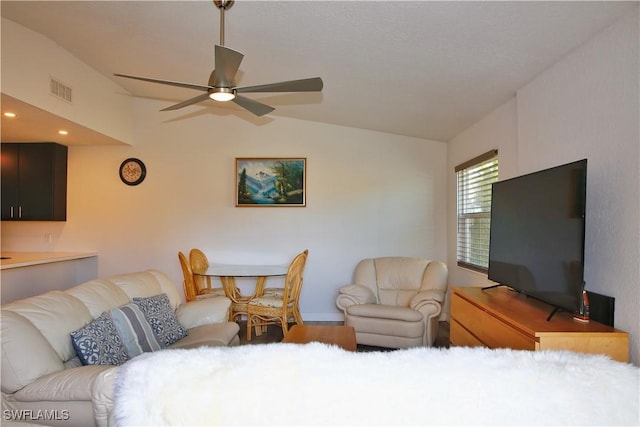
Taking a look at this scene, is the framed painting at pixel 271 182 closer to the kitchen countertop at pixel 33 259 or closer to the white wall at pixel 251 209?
the white wall at pixel 251 209

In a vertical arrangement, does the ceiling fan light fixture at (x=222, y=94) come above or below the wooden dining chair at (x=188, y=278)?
above

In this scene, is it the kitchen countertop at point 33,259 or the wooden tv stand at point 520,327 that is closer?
the wooden tv stand at point 520,327

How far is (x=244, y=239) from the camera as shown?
468cm

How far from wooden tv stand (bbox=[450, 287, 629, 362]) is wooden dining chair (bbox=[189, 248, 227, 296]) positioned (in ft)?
8.35

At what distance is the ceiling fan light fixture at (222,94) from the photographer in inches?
88.7

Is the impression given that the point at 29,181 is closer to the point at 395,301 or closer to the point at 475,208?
the point at 395,301

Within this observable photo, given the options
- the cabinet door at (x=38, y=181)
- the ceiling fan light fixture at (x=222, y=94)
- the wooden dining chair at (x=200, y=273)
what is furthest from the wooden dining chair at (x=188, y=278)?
the ceiling fan light fixture at (x=222, y=94)

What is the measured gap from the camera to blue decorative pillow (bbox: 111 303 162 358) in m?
1.97

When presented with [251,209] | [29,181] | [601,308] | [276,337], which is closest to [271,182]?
[251,209]

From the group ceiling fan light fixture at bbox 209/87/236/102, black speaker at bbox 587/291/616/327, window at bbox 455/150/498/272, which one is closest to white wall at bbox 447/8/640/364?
black speaker at bbox 587/291/616/327

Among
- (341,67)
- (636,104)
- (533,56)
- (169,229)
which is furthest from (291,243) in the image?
(636,104)

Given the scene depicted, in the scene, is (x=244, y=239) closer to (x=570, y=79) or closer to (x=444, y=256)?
(x=444, y=256)

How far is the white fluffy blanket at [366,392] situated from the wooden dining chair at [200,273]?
3.07 m

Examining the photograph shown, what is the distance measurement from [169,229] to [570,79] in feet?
14.9
